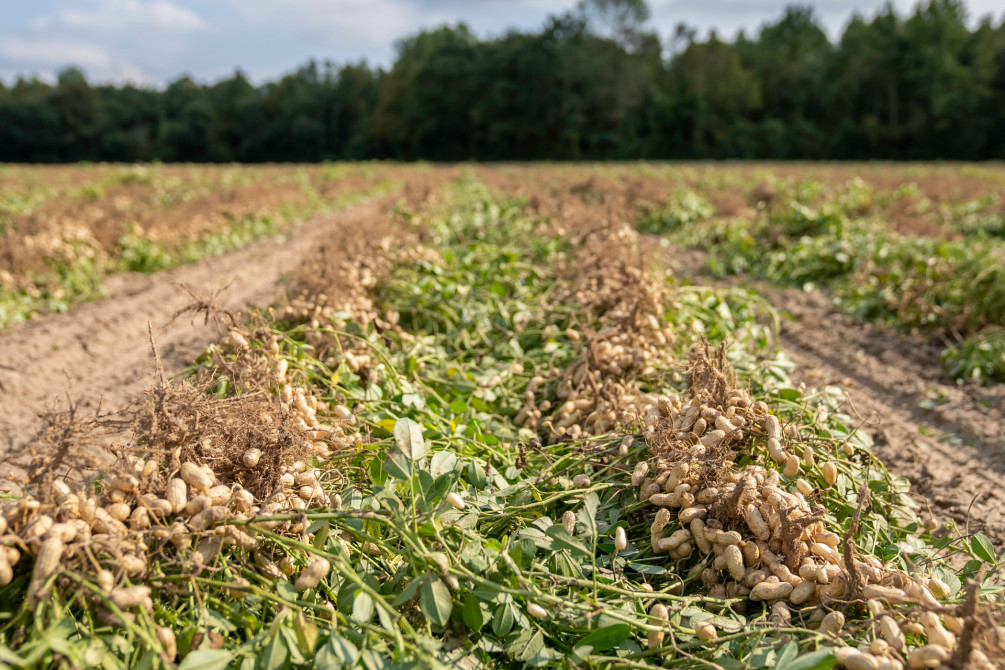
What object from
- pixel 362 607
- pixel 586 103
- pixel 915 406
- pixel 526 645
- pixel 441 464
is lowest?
pixel 915 406

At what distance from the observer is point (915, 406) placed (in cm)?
446

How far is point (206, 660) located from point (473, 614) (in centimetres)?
71

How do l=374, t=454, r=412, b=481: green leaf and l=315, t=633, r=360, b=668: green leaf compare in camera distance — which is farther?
l=374, t=454, r=412, b=481: green leaf

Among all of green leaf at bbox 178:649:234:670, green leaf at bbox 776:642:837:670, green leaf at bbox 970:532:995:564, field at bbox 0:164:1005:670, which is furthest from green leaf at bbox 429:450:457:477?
green leaf at bbox 970:532:995:564

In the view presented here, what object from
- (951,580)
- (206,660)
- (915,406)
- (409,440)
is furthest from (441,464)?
(915,406)

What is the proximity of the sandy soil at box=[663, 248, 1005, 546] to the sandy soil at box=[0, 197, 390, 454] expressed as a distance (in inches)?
148

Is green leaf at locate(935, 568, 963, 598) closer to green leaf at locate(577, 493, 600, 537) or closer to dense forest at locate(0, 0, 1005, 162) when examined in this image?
green leaf at locate(577, 493, 600, 537)

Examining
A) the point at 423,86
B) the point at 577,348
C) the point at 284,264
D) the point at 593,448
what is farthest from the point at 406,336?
the point at 423,86

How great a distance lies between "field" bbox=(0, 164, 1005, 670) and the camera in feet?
5.53

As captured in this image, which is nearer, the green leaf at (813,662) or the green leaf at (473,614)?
the green leaf at (813,662)

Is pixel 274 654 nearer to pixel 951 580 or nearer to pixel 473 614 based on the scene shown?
pixel 473 614

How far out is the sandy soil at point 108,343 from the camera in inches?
167

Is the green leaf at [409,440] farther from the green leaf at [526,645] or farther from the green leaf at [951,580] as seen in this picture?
the green leaf at [951,580]

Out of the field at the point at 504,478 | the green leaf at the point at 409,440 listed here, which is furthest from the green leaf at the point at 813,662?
the green leaf at the point at 409,440
